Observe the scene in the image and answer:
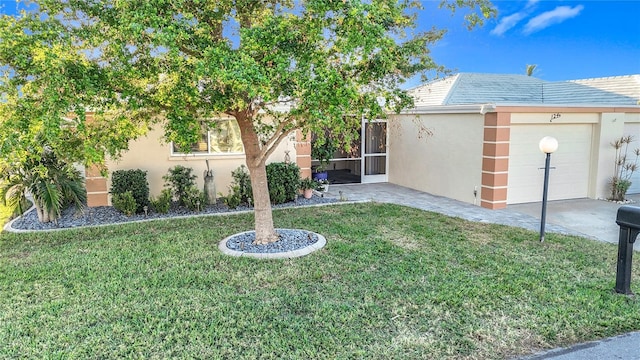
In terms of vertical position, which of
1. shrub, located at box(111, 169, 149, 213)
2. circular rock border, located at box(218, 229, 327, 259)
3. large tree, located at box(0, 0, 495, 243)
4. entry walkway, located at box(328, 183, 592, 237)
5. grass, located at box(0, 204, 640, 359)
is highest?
large tree, located at box(0, 0, 495, 243)

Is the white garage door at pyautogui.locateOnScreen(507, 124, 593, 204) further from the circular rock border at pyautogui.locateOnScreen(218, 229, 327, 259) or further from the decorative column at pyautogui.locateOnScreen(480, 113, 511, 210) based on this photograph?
the circular rock border at pyautogui.locateOnScreen(218, 229, 327, 259)

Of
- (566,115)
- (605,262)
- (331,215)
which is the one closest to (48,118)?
(331,215)

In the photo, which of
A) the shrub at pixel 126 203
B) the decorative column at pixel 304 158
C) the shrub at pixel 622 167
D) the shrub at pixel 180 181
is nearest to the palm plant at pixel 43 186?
the shrub at pixel 126 203

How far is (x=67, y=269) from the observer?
5930 millimetres

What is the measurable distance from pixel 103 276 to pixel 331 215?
5.03 meters

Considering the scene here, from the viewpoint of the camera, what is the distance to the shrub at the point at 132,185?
383 inches

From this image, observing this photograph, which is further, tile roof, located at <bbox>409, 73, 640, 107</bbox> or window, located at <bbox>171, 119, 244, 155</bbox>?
tile roof, located at <bbox>409, 73, 640, 107</bbox>

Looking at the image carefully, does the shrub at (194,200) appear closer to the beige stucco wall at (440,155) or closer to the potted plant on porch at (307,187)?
the potted plant on porch at (307,187)

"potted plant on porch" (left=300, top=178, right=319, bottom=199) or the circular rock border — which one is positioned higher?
"potted plant on porch" (left=300, top=178, right=319, bottom=199)

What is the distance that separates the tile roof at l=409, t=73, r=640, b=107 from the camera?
12836mm

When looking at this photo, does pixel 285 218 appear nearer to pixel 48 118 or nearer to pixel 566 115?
pixel 48 118

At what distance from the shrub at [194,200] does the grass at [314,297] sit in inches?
82.3

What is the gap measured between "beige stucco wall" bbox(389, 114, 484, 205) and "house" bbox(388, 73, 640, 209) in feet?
0.09

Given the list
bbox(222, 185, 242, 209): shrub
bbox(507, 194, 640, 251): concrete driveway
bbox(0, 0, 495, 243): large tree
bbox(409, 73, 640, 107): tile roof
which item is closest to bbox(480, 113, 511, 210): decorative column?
bbox(507, 194, 640, 251): concrete driveway
